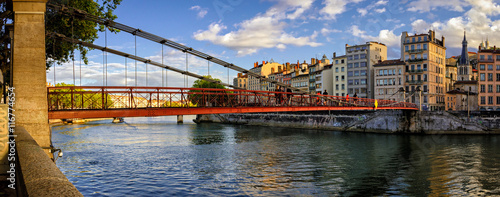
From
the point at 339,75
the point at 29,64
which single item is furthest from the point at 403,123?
the point at 29,64

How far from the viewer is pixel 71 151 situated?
29938 mm

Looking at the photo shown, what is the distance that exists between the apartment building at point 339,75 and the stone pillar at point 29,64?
8017cm

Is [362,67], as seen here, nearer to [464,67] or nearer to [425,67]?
[425,67]

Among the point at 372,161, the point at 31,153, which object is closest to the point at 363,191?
the point at 372,161

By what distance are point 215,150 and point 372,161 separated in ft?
44.5

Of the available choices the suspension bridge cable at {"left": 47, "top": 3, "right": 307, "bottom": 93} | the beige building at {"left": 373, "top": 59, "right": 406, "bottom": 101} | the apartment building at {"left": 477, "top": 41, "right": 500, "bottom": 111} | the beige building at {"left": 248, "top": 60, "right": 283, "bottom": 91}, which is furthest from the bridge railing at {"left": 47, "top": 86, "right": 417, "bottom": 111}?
the beige building at {"left": 248, "top": 60, "right": 283, "bottom": 91}

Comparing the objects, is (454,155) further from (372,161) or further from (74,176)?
(74,176)

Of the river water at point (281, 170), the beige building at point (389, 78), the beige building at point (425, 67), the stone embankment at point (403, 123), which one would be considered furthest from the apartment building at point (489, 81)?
the river water at point (281, 170)

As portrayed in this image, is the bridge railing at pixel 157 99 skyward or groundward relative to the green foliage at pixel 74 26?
groundward

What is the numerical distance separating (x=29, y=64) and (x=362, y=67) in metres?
79.7

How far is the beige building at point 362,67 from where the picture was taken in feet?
271

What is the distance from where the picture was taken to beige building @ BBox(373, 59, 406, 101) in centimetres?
7628

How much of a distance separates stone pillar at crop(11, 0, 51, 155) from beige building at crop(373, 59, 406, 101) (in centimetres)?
7325

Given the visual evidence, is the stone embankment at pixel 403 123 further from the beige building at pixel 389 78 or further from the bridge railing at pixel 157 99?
the bridge railing at pixel 157 99
